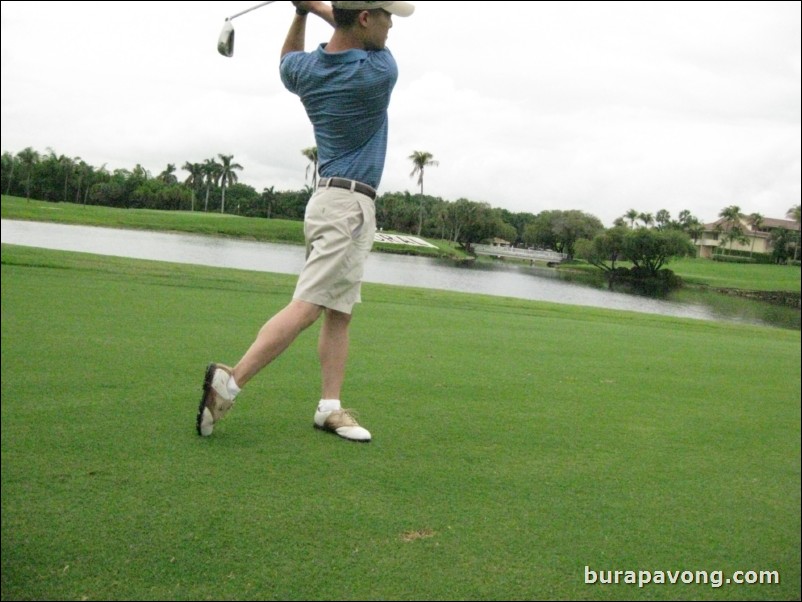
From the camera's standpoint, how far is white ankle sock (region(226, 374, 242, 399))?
251cm

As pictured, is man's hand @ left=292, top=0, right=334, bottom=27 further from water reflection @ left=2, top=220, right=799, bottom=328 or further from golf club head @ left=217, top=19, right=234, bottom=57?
water reflection @ left=2, top=220, right=799, bottom=328

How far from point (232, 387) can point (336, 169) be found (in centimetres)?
88

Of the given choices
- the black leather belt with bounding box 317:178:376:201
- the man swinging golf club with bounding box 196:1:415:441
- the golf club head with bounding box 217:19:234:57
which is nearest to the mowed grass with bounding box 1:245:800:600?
the man swinging golf club with bounding box 196:1:415:441

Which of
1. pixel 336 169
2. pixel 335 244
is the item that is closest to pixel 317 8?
pixel 336 169

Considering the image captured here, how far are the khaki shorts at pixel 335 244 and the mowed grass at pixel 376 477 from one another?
522 mm

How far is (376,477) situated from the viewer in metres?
2.11

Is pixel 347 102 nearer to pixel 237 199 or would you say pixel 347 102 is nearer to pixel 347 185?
pixel 347 185

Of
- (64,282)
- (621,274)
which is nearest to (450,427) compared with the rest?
(64,282)

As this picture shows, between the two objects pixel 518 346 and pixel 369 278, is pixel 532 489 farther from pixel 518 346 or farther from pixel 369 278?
pixel 369 278

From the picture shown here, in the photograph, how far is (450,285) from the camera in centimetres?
1955

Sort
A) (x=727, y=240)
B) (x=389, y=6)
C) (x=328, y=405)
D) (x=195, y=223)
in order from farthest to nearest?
(x=727, y=240) < (x=195, y=223) < (x=328, y=405) < (x=389, y=6)

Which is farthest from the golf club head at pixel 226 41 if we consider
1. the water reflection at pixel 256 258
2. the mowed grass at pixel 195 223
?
the mowed grass at pixel 195 223

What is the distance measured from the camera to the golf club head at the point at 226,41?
2.15 meters

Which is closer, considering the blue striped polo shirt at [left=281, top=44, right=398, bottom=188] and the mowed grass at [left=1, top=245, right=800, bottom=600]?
the mowed grass at [left=1, top=245, right=800, bottom=600]
